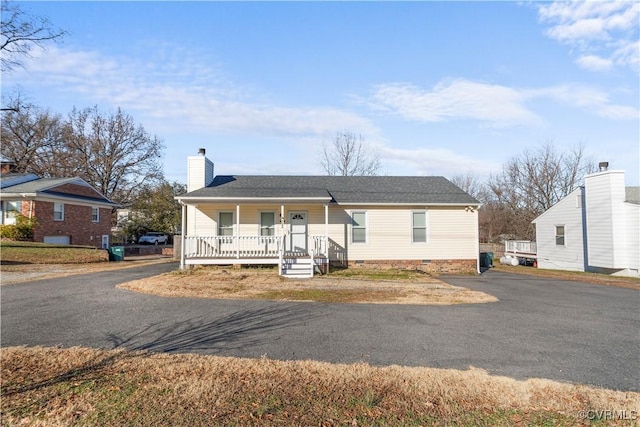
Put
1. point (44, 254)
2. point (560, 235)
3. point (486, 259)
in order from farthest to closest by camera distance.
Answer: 1. point (560, 235)
2. point (486, 259)
3. point (44, 254)

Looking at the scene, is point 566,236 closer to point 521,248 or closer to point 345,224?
point 521,248

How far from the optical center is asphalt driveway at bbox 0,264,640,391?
4.75m

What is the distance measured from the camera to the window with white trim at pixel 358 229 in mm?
15555

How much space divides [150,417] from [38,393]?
148cm

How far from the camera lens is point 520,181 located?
3644cm

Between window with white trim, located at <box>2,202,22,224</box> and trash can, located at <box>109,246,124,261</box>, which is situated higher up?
window with white trim, located at <box>2,202,22,224</box>

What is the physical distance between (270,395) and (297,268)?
9.71 meters

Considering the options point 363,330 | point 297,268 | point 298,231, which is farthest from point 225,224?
point 363,330

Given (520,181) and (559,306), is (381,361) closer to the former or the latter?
(559,306)

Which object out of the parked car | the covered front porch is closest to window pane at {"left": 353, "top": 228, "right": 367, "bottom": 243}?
the covered front porch

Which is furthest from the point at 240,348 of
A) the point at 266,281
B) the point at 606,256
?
the point at 606,256

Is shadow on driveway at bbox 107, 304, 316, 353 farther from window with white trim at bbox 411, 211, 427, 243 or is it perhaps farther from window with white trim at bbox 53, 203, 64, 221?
window with white trim at bbox 53, 203, 64, 221

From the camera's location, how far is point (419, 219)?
15.9 metres

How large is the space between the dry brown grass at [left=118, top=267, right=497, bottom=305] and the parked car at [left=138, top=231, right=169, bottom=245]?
24814mm
